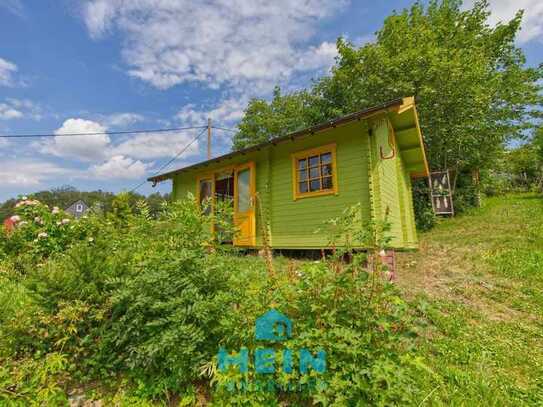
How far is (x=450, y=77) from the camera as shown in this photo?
1104 centimetres

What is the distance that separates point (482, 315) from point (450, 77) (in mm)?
11393

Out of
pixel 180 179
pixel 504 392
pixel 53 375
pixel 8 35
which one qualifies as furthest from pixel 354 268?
pixel 8 35

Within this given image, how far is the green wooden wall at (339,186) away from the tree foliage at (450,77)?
663 centimetres

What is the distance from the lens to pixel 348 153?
5574mm

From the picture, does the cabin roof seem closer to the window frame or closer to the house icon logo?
the window frame

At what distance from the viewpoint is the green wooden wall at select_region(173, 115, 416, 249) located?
5289 millimetres

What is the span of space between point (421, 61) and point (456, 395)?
13.5m

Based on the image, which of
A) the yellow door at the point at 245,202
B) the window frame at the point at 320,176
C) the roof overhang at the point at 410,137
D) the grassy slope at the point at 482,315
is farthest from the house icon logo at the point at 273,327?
the yellow door at the point at 245,202

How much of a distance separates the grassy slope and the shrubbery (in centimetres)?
43

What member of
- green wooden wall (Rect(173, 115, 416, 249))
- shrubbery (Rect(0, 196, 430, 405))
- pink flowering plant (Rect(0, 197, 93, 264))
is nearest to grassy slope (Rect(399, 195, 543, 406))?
shrubbery (Rect(0, 196, 430, 405))

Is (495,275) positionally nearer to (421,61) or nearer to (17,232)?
(17,232)

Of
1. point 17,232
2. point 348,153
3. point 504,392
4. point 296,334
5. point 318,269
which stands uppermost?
point 348,153

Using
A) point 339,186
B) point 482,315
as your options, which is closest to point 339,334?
point 482,315

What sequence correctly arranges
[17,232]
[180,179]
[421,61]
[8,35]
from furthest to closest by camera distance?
[421,61] < [180,179] < [8,35] < [17,232]
